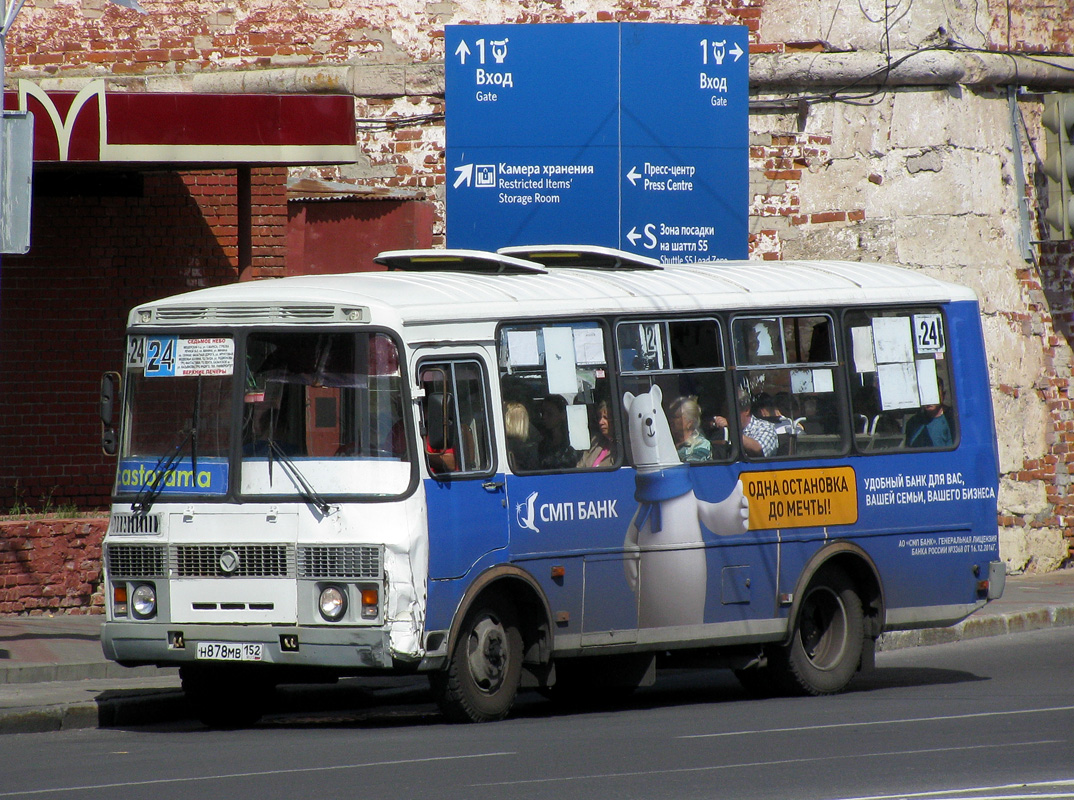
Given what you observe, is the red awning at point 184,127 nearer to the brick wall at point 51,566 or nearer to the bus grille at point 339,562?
the brick wall at point 51,566

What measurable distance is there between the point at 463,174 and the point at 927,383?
5.48 metres

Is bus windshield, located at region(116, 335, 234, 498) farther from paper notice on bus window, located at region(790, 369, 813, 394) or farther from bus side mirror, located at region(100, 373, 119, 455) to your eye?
paper notice on bus window, located at region(790, 369, 813, 394)

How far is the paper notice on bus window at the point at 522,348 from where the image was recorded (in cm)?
1012

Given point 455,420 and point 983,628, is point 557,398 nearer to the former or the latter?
point 455,420

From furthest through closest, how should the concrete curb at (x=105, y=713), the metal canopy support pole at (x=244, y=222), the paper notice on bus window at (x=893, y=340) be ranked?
the metal canopy support pole at (x=244, y=222) → the paper notice on bus window at (x=893, y=340) → the concrete curb at (x=105, y=713)

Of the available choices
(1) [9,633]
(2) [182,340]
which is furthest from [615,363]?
(1) [9,633]

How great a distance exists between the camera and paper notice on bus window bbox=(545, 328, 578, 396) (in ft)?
33.8

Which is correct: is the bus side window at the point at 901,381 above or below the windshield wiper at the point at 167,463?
above

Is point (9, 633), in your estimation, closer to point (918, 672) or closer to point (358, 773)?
point (358, 773)

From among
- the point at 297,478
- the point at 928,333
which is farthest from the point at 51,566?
the point at 928,333

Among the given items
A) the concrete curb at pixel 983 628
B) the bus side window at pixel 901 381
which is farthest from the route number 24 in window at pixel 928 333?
the concrete curb at pixel 983 628

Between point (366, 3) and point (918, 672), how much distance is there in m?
8.94

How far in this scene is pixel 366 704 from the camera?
1138 centimetres

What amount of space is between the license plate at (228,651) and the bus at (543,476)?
16 millimetres
